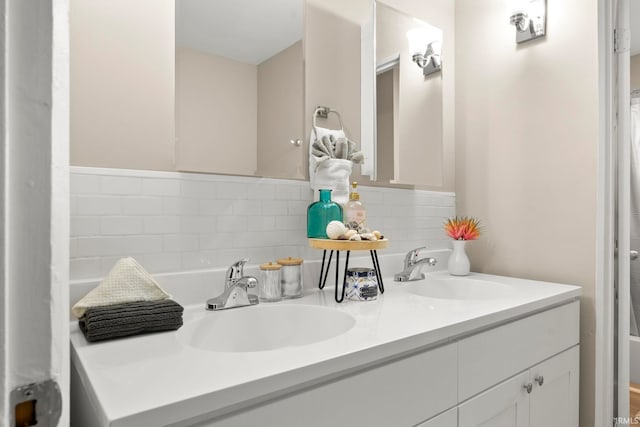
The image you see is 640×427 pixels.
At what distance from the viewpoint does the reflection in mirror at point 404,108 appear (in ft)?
5.38

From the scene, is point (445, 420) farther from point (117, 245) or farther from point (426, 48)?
point (426, 48)

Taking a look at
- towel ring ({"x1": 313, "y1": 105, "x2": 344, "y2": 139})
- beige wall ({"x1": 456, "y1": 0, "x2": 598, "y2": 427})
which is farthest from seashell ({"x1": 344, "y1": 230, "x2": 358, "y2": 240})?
beige wall ({"x1": 456, "y1": 0, "x2": 598, "y2": 427})

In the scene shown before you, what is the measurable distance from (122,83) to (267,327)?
30.7 inches

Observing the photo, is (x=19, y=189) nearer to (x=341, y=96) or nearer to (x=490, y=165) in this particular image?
(x=341, y=96)

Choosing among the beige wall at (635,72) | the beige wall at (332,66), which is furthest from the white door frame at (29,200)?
the beige wall at (635,72)

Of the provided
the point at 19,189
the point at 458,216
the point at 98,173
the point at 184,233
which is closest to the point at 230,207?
the point at 184,233

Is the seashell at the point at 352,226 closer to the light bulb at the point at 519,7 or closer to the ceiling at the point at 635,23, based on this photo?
the light bulb at the point at 519,7

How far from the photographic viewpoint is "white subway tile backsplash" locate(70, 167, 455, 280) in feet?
3.32

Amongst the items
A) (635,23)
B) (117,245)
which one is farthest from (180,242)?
(635,23)

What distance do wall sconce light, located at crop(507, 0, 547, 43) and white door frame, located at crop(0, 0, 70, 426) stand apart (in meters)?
1.83

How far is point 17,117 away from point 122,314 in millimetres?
636

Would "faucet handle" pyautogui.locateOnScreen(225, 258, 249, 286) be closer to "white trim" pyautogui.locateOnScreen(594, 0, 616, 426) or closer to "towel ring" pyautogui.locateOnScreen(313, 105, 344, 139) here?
"towel ring" pyautogui.locateOnScreen(313, 105, 344, 139)

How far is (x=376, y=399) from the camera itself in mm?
807

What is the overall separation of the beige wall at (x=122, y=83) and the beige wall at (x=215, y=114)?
0.04 metres
